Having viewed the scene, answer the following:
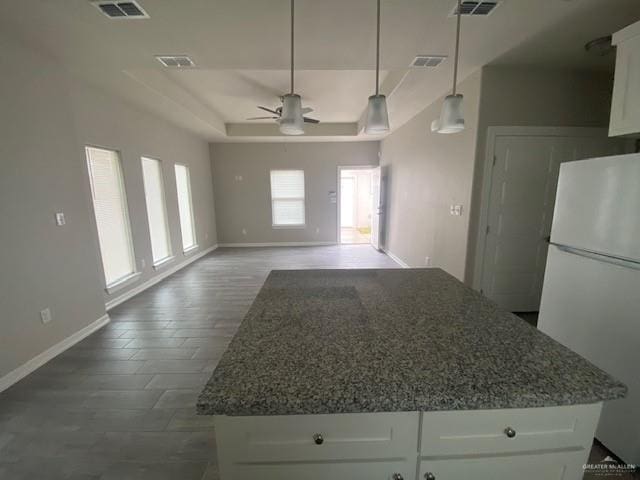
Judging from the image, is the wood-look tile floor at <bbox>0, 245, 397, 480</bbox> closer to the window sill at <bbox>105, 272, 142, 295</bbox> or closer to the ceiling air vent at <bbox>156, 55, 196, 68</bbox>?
the window sill at <bbox>105, 272, 142, 295</bbox>

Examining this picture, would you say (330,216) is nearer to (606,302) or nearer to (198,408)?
(606,302)

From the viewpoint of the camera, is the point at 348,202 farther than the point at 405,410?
Yes

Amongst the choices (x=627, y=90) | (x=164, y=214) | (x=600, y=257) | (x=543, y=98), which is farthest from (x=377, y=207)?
(x=600, y=257)

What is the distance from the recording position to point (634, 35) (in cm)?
164

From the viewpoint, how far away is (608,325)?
1474mm

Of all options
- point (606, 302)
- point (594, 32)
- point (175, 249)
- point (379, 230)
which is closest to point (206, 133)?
point (175, 249)

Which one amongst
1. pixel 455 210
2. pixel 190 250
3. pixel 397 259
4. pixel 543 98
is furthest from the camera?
pixel 190 250

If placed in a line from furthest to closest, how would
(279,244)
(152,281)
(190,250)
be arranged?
(279,244)
(190,250)
(152,281)

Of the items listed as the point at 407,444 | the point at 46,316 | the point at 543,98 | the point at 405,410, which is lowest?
the point at 46,316

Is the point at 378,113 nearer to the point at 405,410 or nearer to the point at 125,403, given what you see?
the point at 405,410

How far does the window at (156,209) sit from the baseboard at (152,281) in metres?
0.23

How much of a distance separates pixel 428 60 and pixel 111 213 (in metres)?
4.08

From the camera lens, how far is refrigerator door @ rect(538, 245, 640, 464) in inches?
53.8

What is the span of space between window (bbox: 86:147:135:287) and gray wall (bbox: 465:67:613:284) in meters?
4.39
